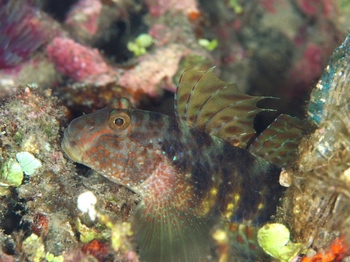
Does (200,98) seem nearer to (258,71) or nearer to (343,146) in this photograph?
(343,146)

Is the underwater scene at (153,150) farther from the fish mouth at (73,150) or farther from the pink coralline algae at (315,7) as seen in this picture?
the pink coralline algae at (315,7)

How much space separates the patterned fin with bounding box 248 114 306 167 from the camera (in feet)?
11.4

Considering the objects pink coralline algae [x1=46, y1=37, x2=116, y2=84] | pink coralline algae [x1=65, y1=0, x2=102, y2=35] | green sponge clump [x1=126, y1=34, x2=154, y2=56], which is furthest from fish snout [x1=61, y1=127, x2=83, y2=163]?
pink coralline algae [x1=65, y1=0, x2=102, y2=35]

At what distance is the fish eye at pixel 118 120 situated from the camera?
10.5 feet

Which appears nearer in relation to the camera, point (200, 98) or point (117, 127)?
point (117, 127)

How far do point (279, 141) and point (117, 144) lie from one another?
167cm

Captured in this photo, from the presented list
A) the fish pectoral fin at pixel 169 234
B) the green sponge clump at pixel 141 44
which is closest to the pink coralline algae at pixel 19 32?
the green sponge clump at pixel 141 44

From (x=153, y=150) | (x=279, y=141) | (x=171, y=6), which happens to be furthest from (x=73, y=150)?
(x=171, y=6)

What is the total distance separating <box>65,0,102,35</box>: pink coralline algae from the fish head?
227 cm

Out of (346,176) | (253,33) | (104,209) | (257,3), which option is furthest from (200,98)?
(257,3)

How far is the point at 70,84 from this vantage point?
4.60 meters

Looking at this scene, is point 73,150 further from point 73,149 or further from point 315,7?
point 315,7

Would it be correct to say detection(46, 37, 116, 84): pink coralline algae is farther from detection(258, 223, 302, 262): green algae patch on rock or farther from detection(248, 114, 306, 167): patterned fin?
detection(258, 223, 302, 262): green algae patch on rock

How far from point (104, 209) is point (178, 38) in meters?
2.86
